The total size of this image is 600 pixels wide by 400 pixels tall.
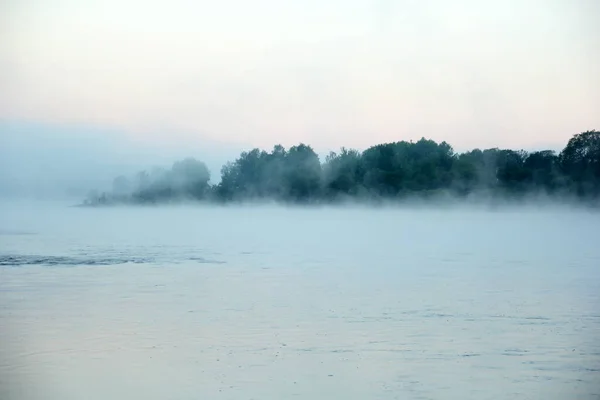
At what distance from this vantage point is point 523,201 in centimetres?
13862

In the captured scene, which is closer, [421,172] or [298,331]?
[298,331]

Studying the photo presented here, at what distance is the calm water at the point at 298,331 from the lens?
50.4ft

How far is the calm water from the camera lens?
15.4m

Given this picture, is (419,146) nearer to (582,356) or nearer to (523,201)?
(523,201)

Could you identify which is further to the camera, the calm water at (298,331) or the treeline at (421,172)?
the treeline at (421,172)

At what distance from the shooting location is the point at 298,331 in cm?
2025

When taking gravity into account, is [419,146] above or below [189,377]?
above

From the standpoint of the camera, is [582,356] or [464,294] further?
[464,294]

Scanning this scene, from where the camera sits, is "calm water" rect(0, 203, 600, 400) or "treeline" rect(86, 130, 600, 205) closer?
"calm water" rect(0, 203, 600, 400)

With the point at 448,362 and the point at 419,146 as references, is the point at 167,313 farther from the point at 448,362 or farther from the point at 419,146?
the point at 419,146

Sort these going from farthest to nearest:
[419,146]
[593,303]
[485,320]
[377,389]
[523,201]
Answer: [419,146] < [523,201] < [593,303] < [485,320] < [377,389]

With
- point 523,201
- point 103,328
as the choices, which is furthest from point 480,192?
point 103,328

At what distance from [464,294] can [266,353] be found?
37.9 ft

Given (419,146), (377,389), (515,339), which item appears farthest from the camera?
(419,146)
